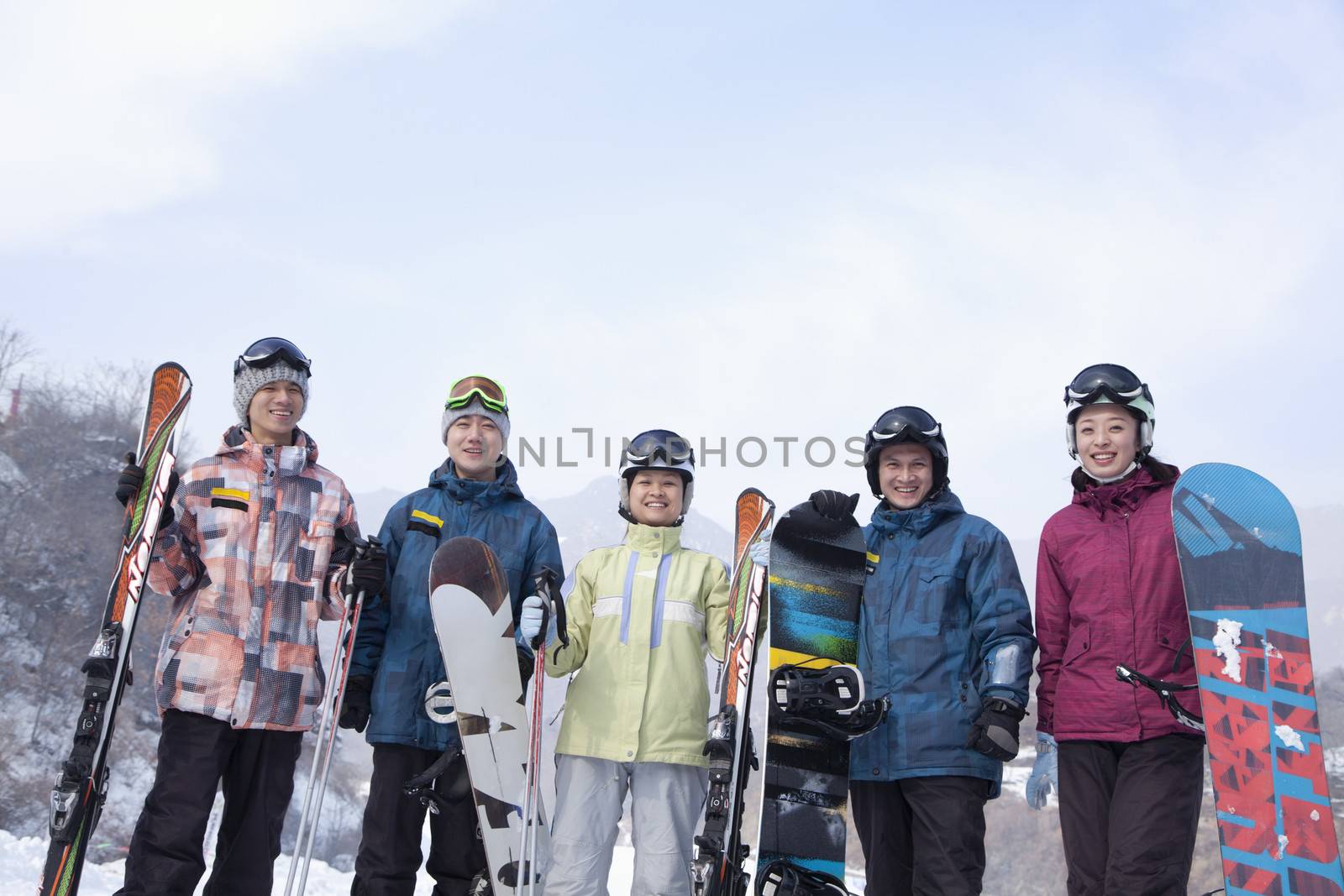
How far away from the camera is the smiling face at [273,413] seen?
13.3 ft

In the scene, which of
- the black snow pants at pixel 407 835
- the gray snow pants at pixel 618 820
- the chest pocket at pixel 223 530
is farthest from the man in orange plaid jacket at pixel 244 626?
the gray snow pants at pixel 618 820

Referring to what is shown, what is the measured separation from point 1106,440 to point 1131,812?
1.26m

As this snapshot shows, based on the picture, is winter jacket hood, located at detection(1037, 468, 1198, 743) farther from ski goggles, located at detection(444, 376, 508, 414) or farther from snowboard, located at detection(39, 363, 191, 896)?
snowboard, located at detection(39, 363, 191, 896)

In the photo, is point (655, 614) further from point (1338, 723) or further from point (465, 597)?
point (1338, 723)

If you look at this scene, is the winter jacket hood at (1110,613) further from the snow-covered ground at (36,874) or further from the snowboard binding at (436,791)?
the snow-covered ground at (36,874)

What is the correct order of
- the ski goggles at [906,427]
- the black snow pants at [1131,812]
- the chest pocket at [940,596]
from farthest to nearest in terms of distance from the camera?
the ski goggles at [906,427] → the chest pocket at [940,596] → the black snow pants at [1131,812]

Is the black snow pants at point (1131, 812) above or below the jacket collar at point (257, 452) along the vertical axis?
below

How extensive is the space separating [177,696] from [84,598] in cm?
4298

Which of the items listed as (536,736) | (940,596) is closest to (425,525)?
(536,736)

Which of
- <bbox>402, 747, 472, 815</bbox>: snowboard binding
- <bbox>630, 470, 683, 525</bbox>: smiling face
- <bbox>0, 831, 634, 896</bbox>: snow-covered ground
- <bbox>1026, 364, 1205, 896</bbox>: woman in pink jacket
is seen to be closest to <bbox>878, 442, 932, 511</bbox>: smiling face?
<bbox>1026, 364, 1205, 896</bbox>: woman in pink jacket

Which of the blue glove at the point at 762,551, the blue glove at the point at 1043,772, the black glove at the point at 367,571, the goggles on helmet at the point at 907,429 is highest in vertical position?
the goggles on helmet at the point at 907,429

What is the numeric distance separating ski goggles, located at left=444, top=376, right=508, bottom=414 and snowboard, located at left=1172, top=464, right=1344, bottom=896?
264 cm

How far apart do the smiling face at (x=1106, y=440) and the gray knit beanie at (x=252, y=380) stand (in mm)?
3073

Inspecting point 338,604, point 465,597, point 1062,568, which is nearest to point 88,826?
point 338,604
